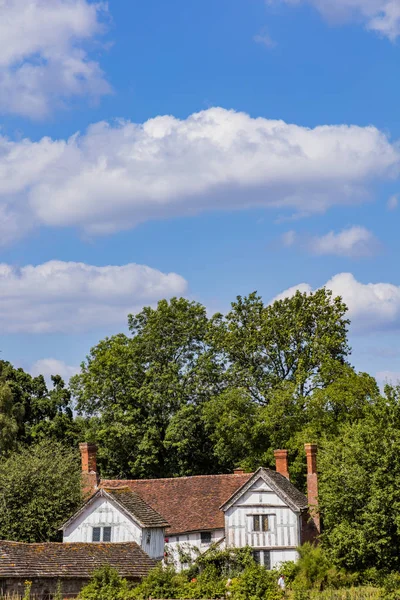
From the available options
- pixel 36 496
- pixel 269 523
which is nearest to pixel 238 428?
pixel 269 523

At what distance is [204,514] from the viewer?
61.8 m

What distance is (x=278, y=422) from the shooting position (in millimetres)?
68438

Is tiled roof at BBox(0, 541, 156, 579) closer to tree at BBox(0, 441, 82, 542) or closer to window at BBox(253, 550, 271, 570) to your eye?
tree at BBox(0, 441, 82, 542)

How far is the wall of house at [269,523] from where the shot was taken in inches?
2283

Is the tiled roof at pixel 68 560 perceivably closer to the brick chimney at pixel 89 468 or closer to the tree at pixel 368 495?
the tree at pixel 368 495

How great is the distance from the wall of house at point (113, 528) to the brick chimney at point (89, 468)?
6016 millimetres

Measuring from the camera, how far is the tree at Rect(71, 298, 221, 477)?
73062 millimetres

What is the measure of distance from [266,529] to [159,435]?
57.7ft

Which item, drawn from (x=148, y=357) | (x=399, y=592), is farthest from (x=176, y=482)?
(x=399, y=592)

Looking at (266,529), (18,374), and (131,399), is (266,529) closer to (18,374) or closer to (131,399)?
(131,399)

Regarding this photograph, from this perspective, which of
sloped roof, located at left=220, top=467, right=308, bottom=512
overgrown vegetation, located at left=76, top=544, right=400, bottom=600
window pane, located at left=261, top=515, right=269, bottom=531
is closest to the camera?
overgrown vegetation, located at left=76, top=544, right=400, bottom=600

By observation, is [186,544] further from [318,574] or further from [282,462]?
[318,574]

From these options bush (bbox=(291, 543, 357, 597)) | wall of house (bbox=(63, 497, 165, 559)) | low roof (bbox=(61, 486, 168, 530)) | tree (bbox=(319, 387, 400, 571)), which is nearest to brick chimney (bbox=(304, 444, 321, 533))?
bush (bbox=(291, 543, 357, 597))

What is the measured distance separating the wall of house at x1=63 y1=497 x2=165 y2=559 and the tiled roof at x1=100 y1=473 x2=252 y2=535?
6659 mm
